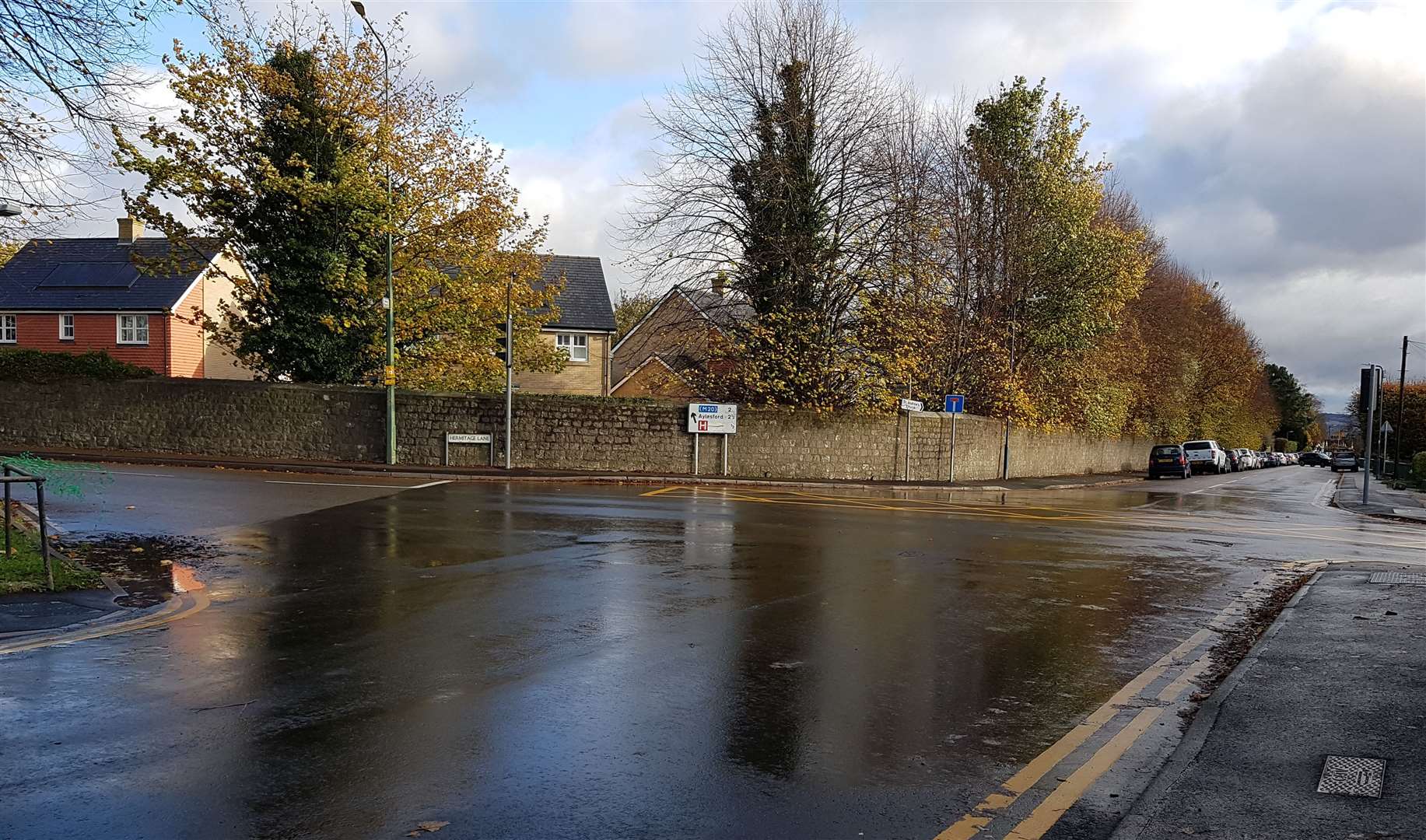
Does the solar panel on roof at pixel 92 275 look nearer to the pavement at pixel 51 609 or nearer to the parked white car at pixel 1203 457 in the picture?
the pavement at pixel 51 609

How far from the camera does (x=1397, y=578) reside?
1117 centimetres

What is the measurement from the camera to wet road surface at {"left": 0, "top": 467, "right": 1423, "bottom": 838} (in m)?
4.28

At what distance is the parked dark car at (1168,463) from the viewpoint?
155 feet

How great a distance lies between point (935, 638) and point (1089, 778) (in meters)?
3.07

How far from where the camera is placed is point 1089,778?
4.83 metres

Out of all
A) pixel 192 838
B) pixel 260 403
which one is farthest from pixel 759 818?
pixel 260 403

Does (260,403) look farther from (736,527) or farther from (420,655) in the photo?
(420,655)

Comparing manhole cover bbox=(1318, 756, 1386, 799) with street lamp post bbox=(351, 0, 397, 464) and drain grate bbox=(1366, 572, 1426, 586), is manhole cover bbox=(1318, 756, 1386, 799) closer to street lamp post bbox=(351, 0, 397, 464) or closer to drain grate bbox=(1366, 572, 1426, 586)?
drain grate bbox=(1366, 572, 1426, 586)

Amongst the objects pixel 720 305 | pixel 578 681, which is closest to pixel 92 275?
pixel 720 305

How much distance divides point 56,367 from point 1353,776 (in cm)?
3297

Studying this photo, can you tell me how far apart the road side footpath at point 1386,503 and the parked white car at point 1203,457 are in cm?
1369

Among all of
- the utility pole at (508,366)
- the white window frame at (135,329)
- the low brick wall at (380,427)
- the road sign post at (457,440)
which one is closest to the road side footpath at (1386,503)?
the low brick wall at (380,427)

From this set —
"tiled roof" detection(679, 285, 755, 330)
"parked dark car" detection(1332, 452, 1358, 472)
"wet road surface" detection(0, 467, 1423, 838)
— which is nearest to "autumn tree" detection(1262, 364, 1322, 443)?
"parked dark car" detection(1332, 452, 1358, 472)

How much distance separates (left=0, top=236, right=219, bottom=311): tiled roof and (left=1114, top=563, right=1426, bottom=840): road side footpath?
154 feet
